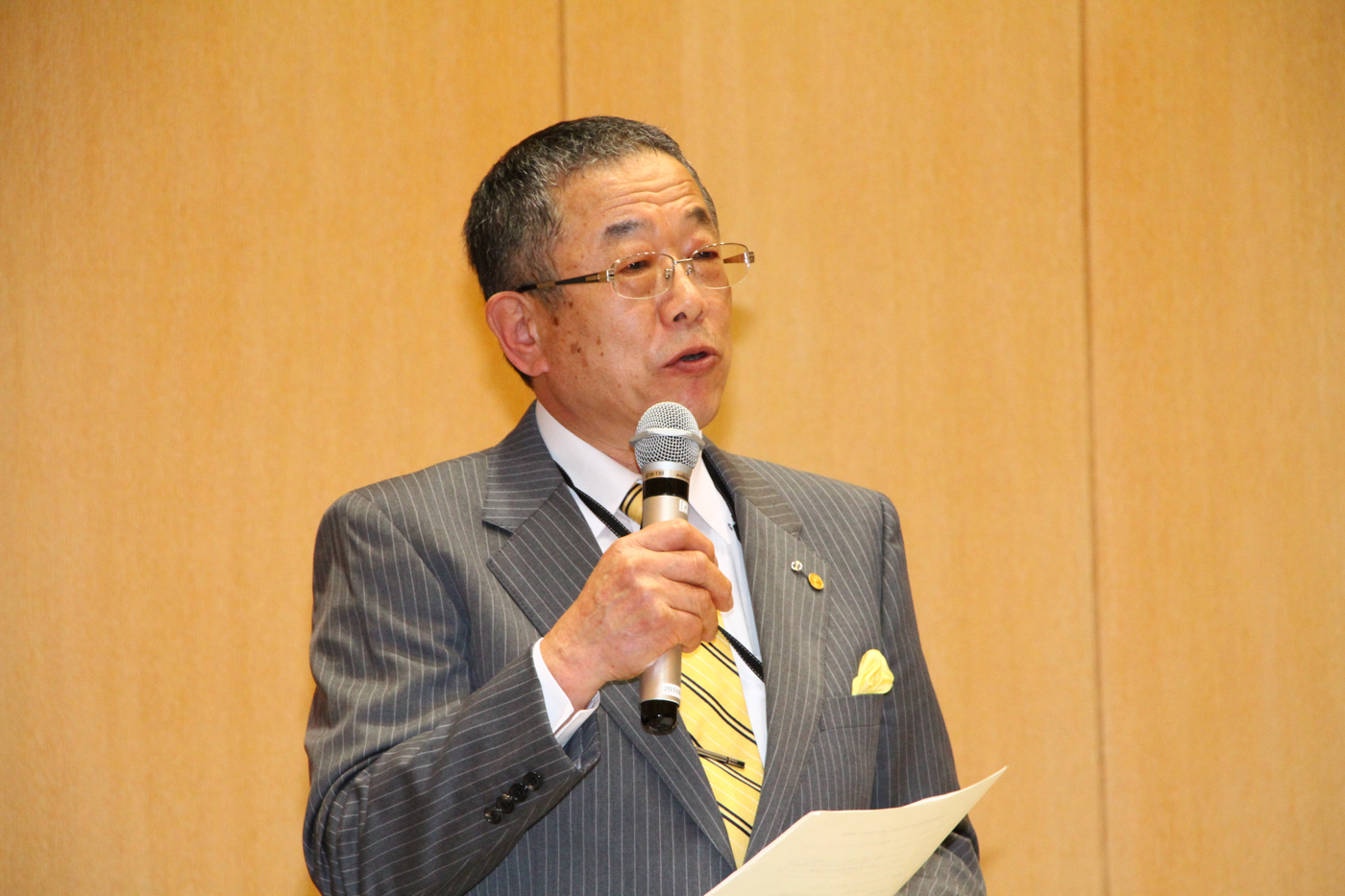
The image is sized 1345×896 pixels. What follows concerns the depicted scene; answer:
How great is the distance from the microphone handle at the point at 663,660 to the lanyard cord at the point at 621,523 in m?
0.28

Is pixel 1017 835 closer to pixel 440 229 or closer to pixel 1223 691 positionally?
pixel 1223 691

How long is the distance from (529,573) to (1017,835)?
2.06 m

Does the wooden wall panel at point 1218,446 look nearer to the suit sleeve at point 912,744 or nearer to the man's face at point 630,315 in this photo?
the suit sleeve at point 912,744

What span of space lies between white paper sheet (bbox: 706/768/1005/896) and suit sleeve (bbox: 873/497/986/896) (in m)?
0.36

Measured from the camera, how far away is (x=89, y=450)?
2691mm

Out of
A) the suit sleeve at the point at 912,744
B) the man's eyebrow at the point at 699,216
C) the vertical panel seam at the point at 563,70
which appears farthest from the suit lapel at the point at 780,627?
the vertical panel seam at the point at 563,70

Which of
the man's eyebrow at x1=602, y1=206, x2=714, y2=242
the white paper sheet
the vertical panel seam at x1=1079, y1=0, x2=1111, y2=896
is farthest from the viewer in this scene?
the vertical panel seam at x1=1079, y1=0, x2=1111, y2=896

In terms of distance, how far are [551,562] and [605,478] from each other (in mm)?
209

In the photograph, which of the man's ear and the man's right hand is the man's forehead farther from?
the man's right hand

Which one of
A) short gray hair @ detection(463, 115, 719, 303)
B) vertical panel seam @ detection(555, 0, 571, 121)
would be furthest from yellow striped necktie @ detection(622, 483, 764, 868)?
vertical panel seam @ detection(555, 0, 571, 121)

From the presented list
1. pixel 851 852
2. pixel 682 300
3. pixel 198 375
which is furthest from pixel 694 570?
pixel 198 375

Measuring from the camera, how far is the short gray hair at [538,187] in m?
1.89

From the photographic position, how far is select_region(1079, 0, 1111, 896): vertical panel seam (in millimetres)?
3213

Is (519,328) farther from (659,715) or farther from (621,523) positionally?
(659,715)
